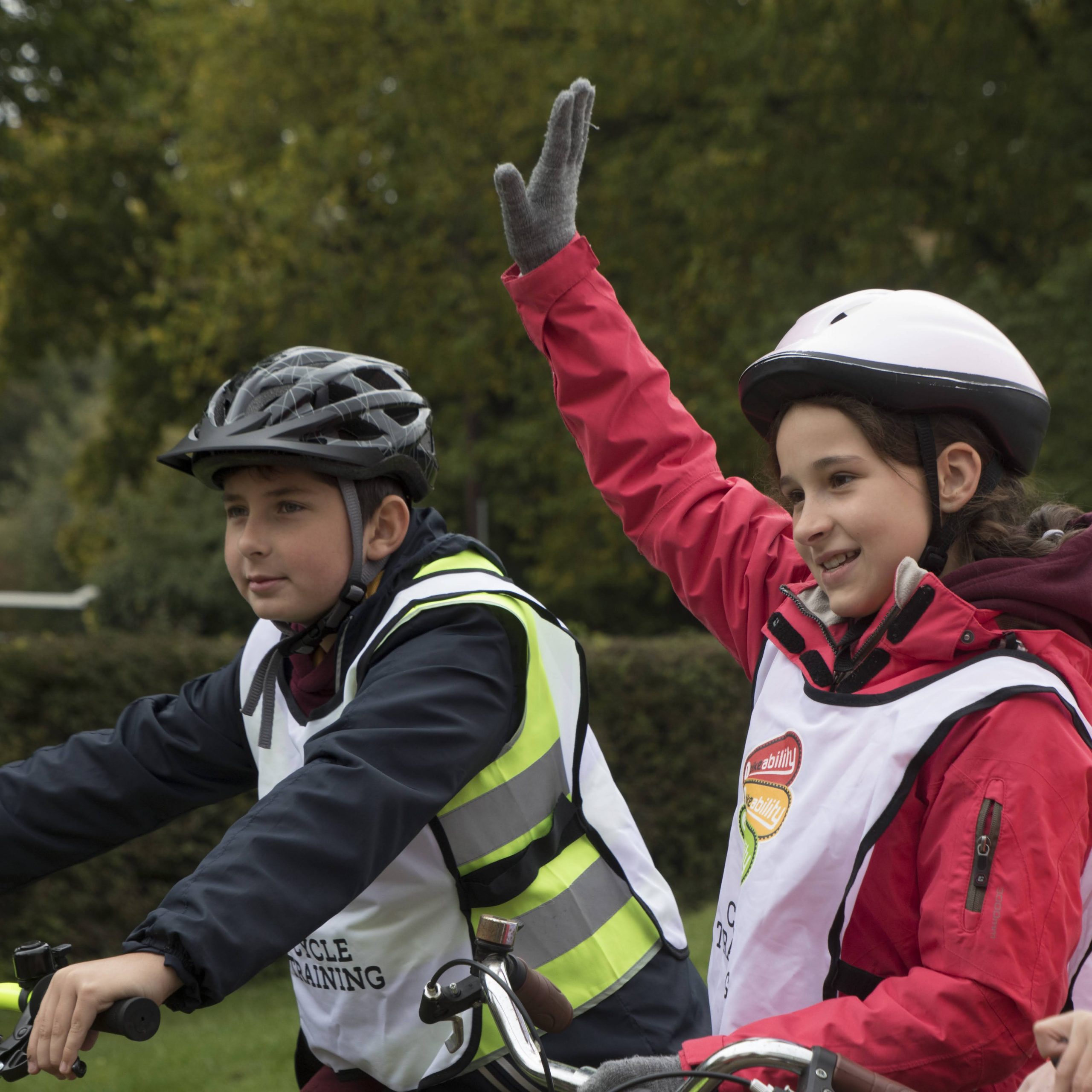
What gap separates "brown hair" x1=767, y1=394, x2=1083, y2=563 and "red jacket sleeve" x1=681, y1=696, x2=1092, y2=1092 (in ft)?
1.45

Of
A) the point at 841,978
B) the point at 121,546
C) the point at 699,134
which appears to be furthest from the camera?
the point at 121,546

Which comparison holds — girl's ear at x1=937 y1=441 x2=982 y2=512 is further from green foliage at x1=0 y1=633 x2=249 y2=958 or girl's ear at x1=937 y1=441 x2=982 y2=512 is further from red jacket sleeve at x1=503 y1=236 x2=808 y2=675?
green foliage at x1=0 y1=633 x2=249 y2=958

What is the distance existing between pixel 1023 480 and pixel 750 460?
551 inches

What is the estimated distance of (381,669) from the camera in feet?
8.55

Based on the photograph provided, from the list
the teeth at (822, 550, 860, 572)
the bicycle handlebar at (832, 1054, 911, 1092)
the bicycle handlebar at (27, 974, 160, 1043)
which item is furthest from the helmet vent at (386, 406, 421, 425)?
the bicycle handlebar at (832, 1054, 911, 1092)

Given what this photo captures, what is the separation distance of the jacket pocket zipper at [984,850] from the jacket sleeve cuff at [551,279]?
1476mm

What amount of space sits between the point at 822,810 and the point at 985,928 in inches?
12.4

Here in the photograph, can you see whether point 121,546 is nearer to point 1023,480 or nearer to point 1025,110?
point 1025,110

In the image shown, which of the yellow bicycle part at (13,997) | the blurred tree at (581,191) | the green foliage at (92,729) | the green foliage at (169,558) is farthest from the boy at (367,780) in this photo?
the green foliage at (169,558)

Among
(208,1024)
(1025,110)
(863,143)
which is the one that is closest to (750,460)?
(863,143)

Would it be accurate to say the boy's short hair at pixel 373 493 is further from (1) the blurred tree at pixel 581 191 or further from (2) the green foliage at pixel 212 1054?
(1) the blurred tree at pixel 581 191

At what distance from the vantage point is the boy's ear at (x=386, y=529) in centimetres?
305

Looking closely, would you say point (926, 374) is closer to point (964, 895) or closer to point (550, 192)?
point (964, 895)

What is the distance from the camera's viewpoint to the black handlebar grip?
196cm
